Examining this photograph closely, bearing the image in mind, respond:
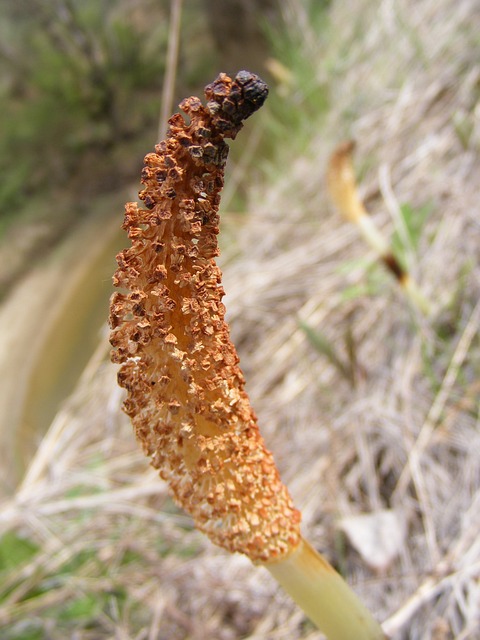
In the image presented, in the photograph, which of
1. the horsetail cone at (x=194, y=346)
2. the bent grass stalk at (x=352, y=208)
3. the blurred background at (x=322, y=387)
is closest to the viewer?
the horsetail cone at (x=194, y=346)

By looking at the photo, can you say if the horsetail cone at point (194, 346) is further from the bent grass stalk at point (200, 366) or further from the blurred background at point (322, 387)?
the blurred background at point (322, 387)

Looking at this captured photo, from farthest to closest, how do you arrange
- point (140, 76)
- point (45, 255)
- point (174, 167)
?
point (140, 76)
point (45, 255)
point (174, 167)

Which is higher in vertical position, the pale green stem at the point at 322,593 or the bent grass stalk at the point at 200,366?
the bent grass stalk at the point at 200,366

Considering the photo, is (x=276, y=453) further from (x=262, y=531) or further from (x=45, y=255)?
(x=45, y=255)

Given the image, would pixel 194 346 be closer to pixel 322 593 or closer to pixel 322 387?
pixel 322 593

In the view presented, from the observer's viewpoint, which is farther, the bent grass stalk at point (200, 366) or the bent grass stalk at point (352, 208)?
the bent grass stalk at point (352, 208)

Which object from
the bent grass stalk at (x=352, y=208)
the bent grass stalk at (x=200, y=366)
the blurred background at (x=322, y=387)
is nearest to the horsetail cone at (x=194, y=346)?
the bent grass stalk at (x=200, y=366)

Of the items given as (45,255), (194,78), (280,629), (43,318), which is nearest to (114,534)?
(280,629)
